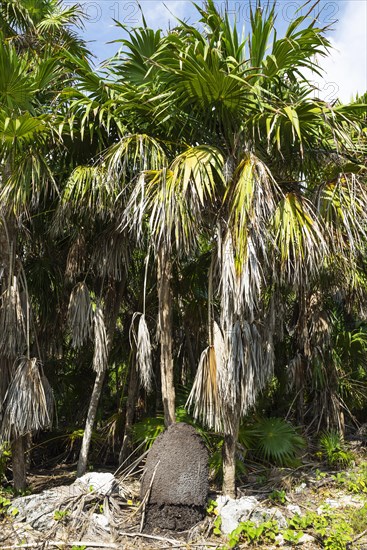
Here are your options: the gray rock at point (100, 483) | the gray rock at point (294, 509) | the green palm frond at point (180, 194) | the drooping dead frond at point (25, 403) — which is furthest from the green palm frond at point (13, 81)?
the gray rock at point (294, 509)

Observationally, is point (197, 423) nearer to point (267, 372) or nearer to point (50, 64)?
point (267, 372)

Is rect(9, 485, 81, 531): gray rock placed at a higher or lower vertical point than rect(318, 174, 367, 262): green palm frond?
lower

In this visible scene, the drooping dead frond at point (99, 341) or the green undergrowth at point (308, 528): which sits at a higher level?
the drooping dead frond at point (99, 341)

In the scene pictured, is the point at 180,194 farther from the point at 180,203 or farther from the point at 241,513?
the point at 241,513

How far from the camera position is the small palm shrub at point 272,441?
6828 mm

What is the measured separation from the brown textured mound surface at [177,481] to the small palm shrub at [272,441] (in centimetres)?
125

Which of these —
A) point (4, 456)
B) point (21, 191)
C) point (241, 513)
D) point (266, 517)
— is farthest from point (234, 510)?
point (21, 191)

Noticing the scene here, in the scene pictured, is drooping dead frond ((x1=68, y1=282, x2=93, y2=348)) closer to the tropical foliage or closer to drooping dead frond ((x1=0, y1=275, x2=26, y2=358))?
the tropical foliage

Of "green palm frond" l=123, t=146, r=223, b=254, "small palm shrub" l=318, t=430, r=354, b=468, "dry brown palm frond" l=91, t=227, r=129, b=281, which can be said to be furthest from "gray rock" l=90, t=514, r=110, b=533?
"small palm shrub" l=318, t=430, r=354, b=468

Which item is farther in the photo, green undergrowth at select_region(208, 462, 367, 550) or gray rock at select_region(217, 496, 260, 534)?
gray rock at select_region(217, 496, 260, 534)

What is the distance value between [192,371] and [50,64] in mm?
4359

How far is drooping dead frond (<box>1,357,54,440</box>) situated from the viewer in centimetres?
578

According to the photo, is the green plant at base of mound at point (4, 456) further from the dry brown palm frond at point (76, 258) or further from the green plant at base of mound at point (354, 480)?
the green plant at base of mound at point (354, 480)

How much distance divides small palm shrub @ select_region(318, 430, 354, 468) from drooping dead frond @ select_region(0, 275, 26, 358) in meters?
4.22
